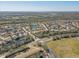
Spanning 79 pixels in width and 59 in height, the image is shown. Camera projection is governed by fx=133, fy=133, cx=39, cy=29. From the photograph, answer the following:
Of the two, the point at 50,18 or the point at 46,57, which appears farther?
the point at 50,18

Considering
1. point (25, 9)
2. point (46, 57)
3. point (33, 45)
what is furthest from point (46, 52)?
point (25, 9)

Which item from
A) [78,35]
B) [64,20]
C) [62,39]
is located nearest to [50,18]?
[64,20]

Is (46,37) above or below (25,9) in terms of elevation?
below

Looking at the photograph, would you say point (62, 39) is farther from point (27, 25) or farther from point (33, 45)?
point (27, 25)

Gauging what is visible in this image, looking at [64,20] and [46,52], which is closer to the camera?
[46,52]

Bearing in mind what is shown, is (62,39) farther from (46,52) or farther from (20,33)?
(20,33)

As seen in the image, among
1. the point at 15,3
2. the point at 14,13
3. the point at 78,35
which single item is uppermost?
the point at 15,3
